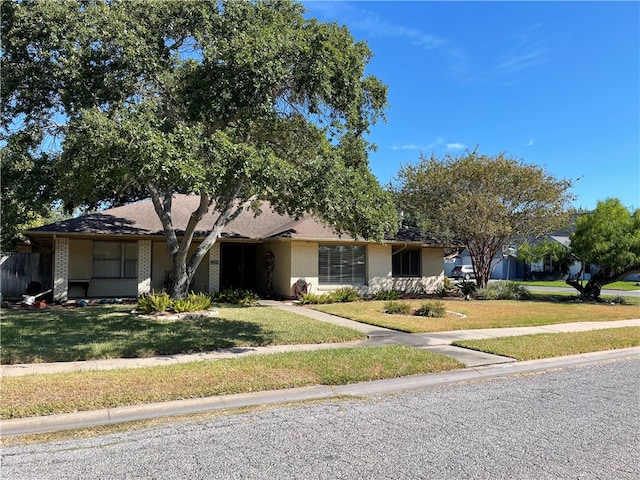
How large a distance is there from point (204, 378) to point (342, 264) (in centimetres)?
1494

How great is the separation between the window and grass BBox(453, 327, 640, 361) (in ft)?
38.7

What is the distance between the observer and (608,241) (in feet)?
67.9

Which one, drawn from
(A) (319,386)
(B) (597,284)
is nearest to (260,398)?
(A) (319,386)

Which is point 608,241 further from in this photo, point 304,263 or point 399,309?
point 304,263

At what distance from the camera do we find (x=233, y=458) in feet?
14.5

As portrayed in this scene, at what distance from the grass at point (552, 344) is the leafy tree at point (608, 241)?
9.30 metres

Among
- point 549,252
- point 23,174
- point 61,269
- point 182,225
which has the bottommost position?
point 61,269

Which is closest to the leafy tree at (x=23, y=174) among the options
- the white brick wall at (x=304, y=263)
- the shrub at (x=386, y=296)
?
the white brick wall at (x=304, y=263)

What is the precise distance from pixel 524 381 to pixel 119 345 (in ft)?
25.0

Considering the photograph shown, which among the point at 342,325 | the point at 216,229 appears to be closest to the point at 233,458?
the point at 342,325

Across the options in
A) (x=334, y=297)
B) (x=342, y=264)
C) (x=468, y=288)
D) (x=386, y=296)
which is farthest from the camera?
(x=468, y=288)

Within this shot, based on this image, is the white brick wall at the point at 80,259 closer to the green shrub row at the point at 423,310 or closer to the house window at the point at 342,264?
the house window at the point at 342,264

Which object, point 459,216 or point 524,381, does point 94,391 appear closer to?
point 524,381

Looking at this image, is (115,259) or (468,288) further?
(468,288)
